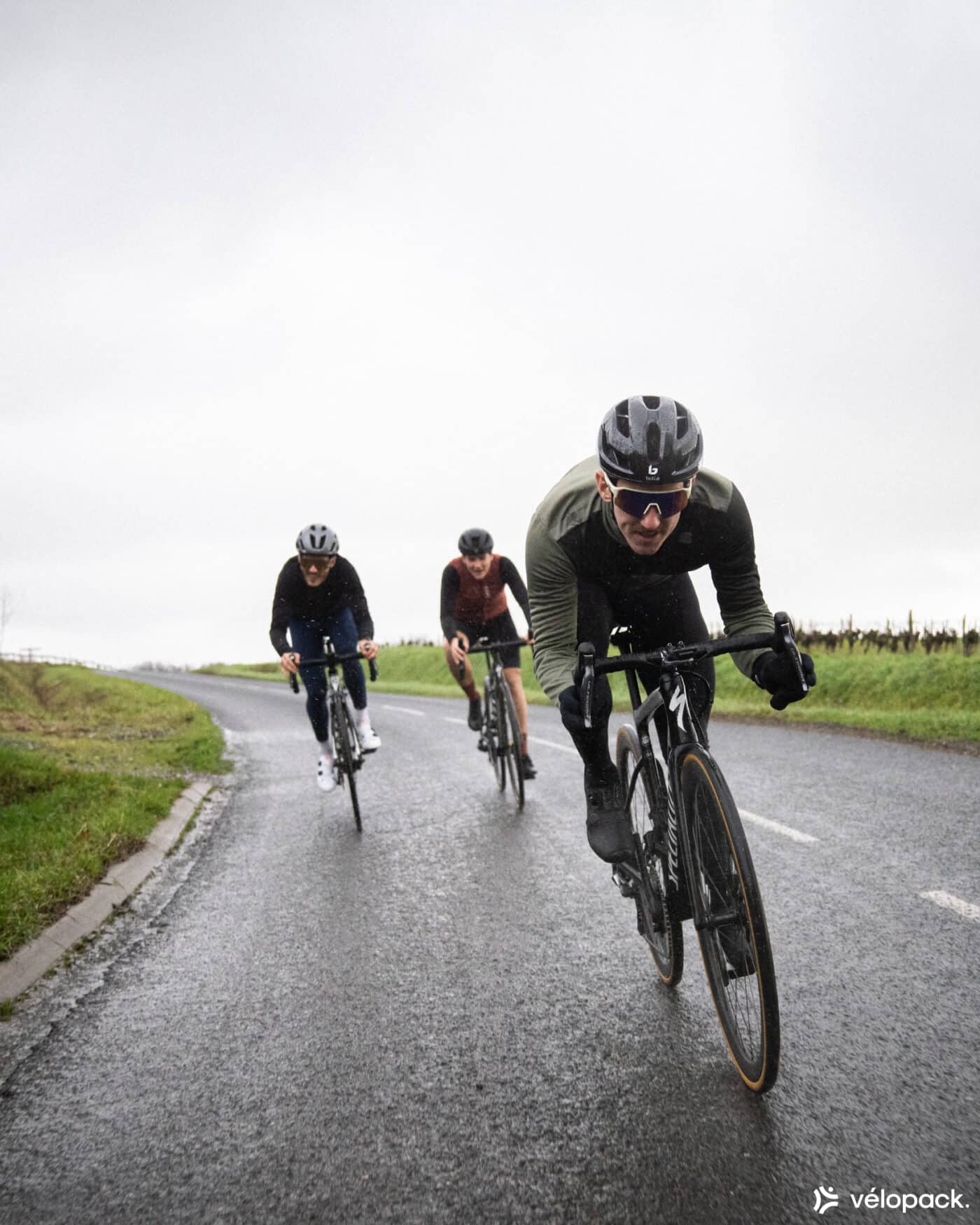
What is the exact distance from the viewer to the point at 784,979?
365 cm

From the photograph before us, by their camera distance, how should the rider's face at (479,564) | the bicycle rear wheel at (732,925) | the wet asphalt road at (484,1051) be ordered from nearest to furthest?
the wet asphalt road at (484,1051)
the bicycle rear wheel at (732,925)
the rider's face at (479,564)

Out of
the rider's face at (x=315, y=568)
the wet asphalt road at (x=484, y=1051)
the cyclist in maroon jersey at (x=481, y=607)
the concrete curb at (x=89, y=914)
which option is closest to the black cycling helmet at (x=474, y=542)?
the cyclist in maroon jersey at (x=481, y=607)

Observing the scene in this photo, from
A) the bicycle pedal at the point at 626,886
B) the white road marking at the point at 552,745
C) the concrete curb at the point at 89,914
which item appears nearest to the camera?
the bicycle pedal at the point at 626,886

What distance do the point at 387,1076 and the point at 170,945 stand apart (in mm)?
2076

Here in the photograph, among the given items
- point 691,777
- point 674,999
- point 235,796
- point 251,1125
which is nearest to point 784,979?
point 674,999

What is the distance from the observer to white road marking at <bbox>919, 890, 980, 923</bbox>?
4.30m

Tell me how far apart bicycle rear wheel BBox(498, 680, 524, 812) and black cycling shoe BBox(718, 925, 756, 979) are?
472 cm

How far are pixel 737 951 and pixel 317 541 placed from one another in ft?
16.9

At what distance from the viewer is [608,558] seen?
11.3ft

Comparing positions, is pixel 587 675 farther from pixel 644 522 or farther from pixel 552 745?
pixel 552 745

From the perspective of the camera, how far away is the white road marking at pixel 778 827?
19.8 feet

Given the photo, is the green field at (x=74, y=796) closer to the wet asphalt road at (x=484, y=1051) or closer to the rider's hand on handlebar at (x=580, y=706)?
the wet asphalt road at (x=484, y=1051)

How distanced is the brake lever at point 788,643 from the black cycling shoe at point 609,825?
108 cm

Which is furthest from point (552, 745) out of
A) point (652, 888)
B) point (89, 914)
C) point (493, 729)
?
point (652, 888)
